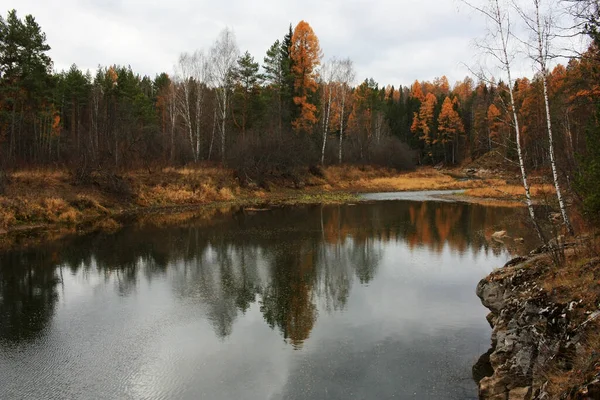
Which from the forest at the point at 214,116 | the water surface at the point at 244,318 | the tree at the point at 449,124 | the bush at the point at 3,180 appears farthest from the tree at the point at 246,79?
the tree at the point at 449,124

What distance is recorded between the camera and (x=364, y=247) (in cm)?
1730

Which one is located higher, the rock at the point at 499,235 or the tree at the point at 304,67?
the tree at the point at 304,67

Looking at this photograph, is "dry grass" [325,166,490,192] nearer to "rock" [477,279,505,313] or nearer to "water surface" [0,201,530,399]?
"water surface" [0,201,530,399]

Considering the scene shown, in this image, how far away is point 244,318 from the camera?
962 cm

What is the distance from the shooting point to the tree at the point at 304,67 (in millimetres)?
42125

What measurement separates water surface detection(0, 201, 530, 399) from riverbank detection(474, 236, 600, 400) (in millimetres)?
732

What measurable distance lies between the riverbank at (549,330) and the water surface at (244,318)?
73 centimetres

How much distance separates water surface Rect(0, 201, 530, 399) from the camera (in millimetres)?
6887

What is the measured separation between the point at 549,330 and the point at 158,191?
27239 millimetres

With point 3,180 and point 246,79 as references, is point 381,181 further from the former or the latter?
point 3,180

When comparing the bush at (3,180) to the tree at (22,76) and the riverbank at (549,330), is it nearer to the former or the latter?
the tree at (22,76)

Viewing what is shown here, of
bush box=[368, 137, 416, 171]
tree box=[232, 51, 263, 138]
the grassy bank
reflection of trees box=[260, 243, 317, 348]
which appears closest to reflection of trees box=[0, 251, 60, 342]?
reflection of trees box=[260, 243, 317, 348]

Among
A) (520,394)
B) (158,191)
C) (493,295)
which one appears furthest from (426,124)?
(520,394)

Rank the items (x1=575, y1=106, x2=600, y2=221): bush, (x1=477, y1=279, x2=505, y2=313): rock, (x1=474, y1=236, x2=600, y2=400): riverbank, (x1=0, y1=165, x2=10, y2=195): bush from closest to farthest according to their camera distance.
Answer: (x1=474, y1=236, x2=600, y2=400): riverbank
(x1=575, y1=106, x2=600, y2=221): bush
(x1=477, y1=279, x2=505, y2=313): rock
(x1=0, y1=165, x2=10, y2=195): bush
